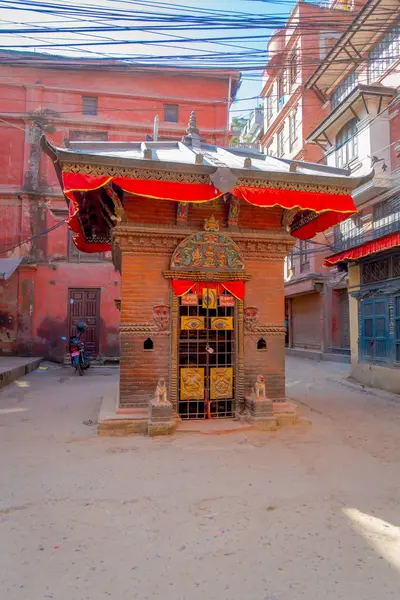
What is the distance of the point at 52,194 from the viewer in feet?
67.2

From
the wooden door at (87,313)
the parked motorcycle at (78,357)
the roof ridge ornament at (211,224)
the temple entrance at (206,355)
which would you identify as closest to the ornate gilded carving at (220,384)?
the temple entrance at (206,355)

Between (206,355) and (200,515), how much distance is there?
169 inches

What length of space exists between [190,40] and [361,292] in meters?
9.60

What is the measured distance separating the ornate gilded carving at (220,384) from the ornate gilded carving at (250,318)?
98 centimetres

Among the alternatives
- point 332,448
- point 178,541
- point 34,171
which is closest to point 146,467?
point 178,541

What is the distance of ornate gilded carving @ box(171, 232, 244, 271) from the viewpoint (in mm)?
8336

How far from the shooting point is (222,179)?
24.2 ft

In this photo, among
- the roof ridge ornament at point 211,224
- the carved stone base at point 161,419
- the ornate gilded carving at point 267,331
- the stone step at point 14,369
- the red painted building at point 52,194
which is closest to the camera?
the carved stone base at point 161,419

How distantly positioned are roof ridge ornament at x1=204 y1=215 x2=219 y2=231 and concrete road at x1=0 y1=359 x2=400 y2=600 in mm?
4051

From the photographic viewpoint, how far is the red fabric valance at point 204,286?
27.1ft

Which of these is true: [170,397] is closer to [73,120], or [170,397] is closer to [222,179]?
[222,179]

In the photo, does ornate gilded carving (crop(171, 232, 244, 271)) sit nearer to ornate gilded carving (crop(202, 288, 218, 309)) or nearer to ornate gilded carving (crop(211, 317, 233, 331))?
ornate gilded carving (crop(202, 288, 218, 309))

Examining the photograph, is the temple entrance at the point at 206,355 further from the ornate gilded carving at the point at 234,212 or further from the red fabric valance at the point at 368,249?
the red fabric valance at the point at 368,249

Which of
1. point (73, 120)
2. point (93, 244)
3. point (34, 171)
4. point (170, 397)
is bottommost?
point (170, 397)
